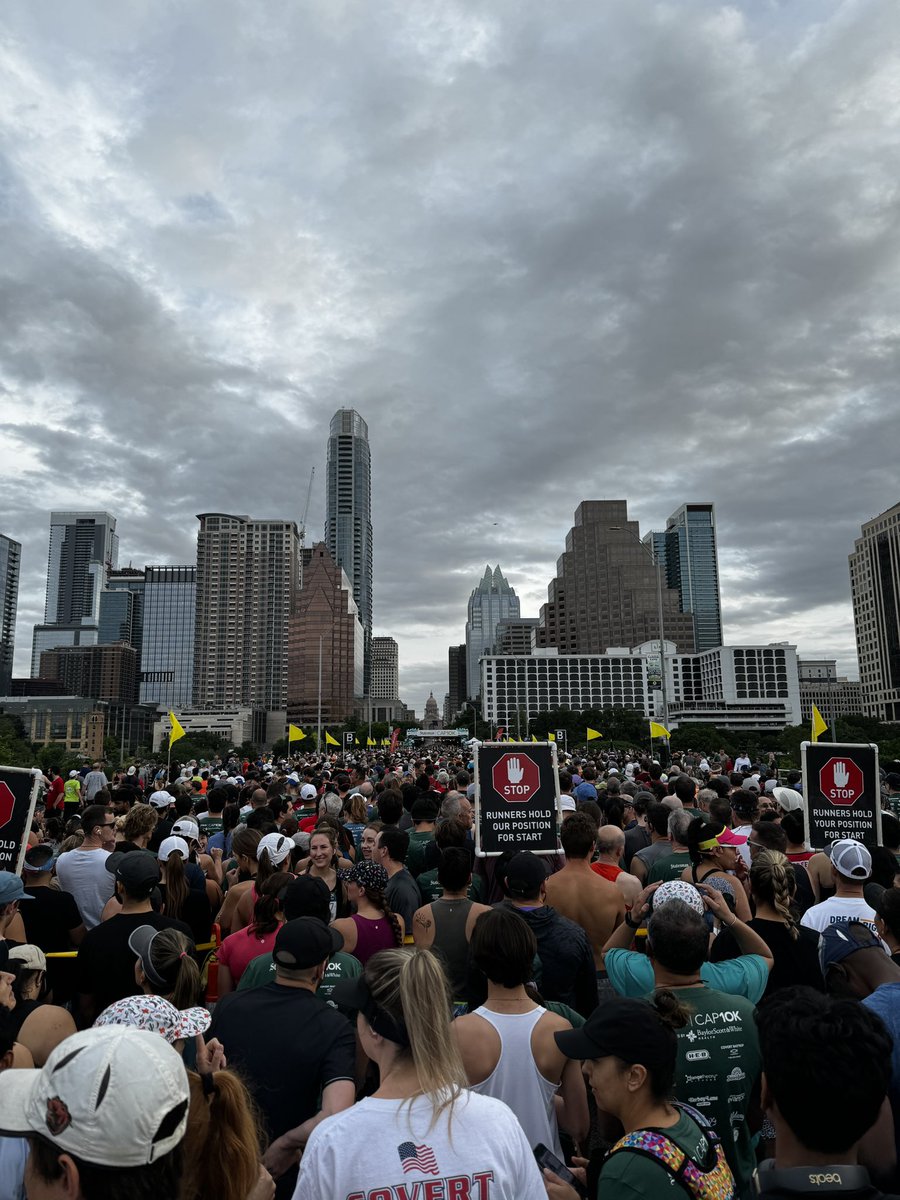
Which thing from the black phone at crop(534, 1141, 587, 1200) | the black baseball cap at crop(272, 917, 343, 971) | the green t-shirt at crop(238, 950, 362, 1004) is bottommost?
the black phone at crop(534, 1141, 587, 1200)

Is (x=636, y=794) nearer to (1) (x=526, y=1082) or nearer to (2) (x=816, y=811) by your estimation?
(2) (x=816, y=811)

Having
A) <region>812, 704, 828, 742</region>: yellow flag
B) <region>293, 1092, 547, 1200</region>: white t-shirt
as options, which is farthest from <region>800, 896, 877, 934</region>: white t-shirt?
<region>812, 704, 828, 742</region>: yellow flag

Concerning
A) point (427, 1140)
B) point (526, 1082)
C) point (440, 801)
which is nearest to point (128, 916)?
point (526, 1082)

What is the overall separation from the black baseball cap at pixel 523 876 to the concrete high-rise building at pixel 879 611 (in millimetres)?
180332

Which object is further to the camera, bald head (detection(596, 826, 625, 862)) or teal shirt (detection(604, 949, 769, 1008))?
bald head (detection(596, 826, 625, 862))

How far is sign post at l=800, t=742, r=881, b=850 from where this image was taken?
8.64 meters

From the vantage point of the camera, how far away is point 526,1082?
377 cm

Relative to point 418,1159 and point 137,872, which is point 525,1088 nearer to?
point 418,1159

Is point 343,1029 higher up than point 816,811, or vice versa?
point 816,811

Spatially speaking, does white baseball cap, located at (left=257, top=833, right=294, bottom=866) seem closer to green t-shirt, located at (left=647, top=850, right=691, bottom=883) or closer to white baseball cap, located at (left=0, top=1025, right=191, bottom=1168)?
green t-shirt, located at (left=647, top=850, right=691, bottom=883)

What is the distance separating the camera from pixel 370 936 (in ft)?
19.7

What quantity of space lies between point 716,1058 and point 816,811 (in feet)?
18.7

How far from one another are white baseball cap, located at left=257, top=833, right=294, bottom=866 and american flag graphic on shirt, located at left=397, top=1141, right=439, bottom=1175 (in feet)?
17.5

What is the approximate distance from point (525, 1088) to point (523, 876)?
175 cm
